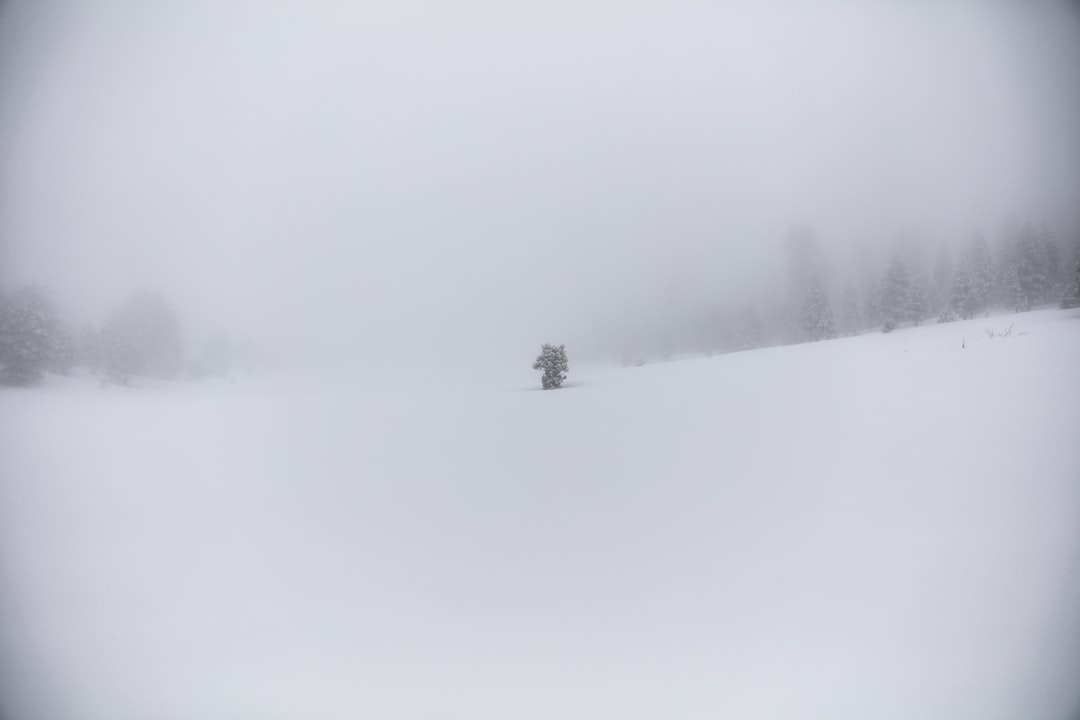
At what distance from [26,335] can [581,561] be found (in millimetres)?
10351

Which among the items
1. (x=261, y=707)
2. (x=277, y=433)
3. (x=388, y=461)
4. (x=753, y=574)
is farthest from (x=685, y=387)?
(x=277, y=433)

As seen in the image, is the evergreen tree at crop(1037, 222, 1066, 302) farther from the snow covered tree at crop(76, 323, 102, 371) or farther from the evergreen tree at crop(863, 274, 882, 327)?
the snow covered tree at crop(76, 323, 102, 371)

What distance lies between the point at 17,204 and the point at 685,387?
12.5 metres

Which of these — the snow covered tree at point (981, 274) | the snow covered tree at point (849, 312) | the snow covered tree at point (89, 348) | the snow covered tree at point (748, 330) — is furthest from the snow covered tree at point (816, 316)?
the snow covered tree at point (89, 348)

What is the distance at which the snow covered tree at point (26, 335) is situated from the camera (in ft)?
19.1

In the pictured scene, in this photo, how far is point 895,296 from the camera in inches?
334

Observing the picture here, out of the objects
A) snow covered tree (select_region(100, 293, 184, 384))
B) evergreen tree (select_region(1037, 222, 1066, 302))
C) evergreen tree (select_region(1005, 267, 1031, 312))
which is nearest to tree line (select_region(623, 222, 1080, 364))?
evergreen tree (select_region(1005, 267, 1031, 312))

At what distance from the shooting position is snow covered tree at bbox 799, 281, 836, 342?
8.26 m

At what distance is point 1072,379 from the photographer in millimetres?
4582

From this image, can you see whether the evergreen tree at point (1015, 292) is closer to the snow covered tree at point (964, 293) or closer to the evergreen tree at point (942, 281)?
the snow covered tree at point (964, 293)

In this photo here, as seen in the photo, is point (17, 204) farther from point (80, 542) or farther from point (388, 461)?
point (388, 461)

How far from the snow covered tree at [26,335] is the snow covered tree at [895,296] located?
58.9 feet

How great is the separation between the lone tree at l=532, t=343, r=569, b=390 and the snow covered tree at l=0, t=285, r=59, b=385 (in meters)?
9.06

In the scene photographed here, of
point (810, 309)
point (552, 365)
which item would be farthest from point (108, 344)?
point (810, 309)
